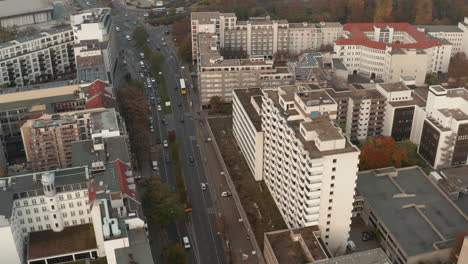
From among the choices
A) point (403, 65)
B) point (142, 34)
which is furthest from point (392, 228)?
point (142, 34)

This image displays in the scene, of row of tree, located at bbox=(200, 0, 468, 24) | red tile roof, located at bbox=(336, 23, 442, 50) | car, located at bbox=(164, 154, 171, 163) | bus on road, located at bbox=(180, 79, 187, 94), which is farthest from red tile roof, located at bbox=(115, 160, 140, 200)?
row of tree, located at bbox=(200, 0, 468, 24)

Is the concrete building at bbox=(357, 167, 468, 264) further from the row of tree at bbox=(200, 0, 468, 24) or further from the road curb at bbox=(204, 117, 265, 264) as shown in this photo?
the row of tree at bbox=(200, 0, 468, 24)

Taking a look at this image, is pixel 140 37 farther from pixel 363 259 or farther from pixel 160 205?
pixel 363 259

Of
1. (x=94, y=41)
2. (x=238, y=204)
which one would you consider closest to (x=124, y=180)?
(x=238, y=204)

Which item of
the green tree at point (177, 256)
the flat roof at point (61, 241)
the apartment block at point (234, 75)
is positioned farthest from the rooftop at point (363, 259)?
the apartment block at point (234, 75)

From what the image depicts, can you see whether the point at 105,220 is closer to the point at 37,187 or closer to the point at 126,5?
the point at 37,187
